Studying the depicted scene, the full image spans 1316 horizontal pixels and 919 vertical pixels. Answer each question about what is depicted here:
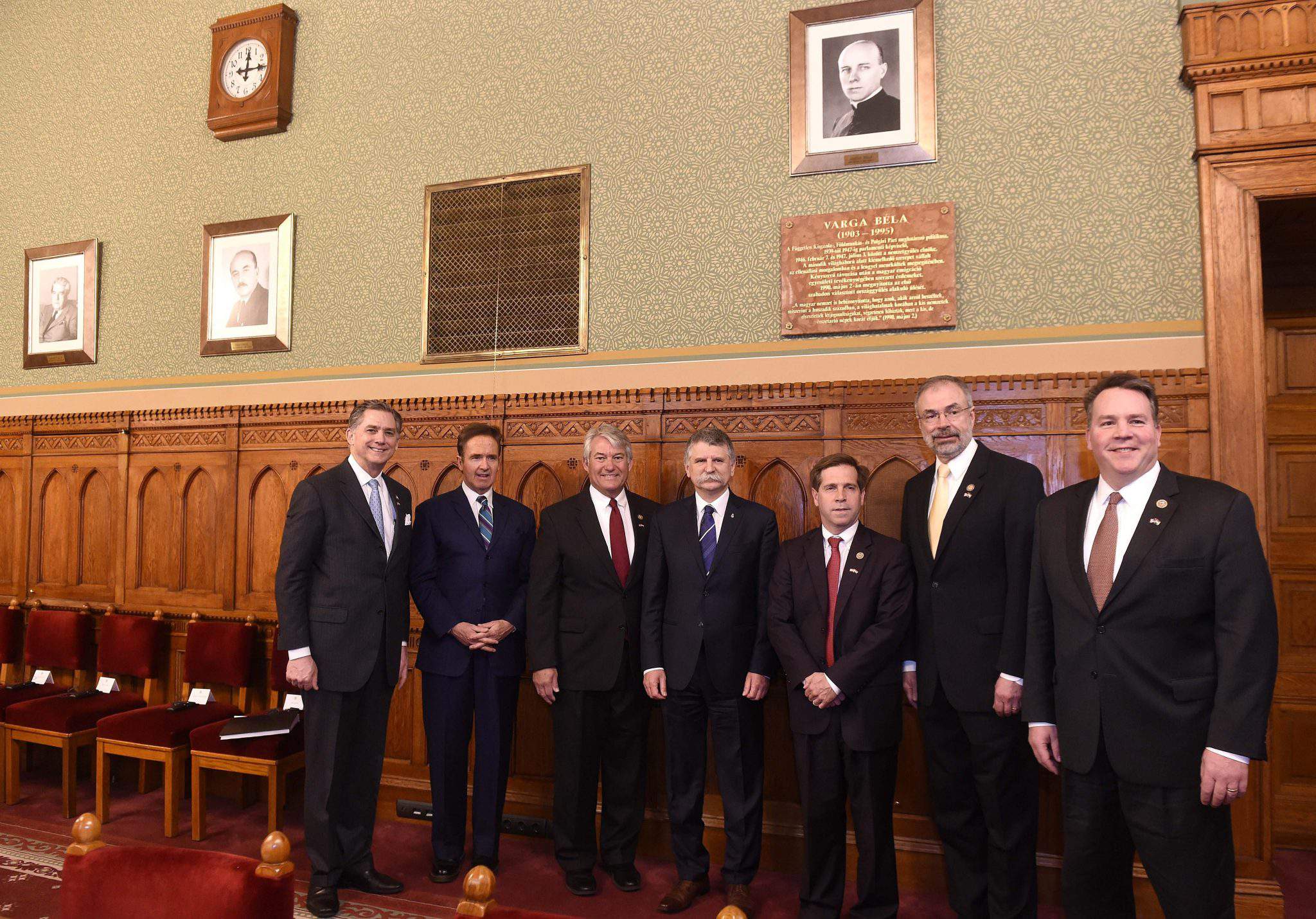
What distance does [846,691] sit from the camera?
2.88 m

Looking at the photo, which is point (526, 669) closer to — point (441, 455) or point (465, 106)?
point (441, 455)

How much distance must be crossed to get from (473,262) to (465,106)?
2.91 ft

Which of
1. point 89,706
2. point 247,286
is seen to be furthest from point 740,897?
point 247,286

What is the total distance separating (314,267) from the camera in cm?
495

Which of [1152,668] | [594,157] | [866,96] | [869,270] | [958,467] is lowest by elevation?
[1152,668]

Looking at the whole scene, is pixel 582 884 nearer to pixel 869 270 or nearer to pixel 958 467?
pixel 958 467

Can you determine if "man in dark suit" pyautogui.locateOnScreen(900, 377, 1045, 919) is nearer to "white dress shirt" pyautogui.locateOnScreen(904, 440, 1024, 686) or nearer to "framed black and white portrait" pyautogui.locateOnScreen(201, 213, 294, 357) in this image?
"white dress shirt" pyautogui.locateOnScreen(904, 440, 1024, 686)

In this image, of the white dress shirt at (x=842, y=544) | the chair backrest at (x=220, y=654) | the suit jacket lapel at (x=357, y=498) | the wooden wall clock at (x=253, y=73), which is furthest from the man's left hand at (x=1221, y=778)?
the wooden wall clock at (x=253, y=73)

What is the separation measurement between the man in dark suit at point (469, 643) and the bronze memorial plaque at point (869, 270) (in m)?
1.65

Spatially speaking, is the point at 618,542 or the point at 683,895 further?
the point at 618,542

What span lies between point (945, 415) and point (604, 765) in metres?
1.94

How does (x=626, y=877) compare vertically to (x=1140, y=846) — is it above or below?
below

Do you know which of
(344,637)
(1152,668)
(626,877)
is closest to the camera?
(1152,668)

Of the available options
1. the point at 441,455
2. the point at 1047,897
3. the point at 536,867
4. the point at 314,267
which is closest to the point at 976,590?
the point at 1047,897
